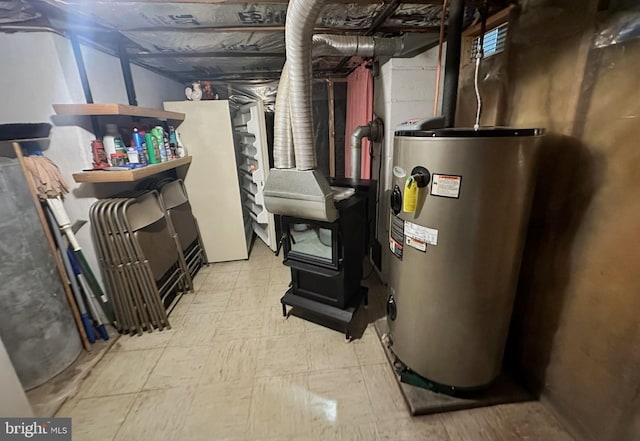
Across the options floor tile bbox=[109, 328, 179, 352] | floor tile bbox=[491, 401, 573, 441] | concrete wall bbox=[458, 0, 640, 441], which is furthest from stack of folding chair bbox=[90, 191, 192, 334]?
concrete wall bbox=[458, 0, 640, 441]

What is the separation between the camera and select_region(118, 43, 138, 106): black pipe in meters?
2.28

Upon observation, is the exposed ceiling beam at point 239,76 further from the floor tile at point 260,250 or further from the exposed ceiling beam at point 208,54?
the floor tile at point 260,250

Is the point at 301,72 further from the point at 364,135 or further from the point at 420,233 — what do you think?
the point at 364,135

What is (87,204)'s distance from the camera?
1983 millimetres

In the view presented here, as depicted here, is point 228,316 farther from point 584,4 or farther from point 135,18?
point 584,4

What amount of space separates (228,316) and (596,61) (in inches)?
103

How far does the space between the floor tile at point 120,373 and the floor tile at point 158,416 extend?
0.44 ft

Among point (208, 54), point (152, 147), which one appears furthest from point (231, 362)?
point (208, 54)

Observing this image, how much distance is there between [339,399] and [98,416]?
1306mm

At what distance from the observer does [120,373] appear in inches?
69.2

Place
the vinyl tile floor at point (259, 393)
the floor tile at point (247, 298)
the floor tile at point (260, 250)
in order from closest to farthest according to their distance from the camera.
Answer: the vinyl tile floor at point (259, 393), the floor tile at point (247, 298), the floor tile at point (260, 250)

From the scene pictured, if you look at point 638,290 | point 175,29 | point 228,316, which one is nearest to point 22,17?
point 175,29

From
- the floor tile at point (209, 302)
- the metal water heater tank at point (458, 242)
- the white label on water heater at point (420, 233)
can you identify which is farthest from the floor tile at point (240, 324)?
the white label on water heater at point (420, 233)

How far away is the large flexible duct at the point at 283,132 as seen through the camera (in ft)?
5.71
